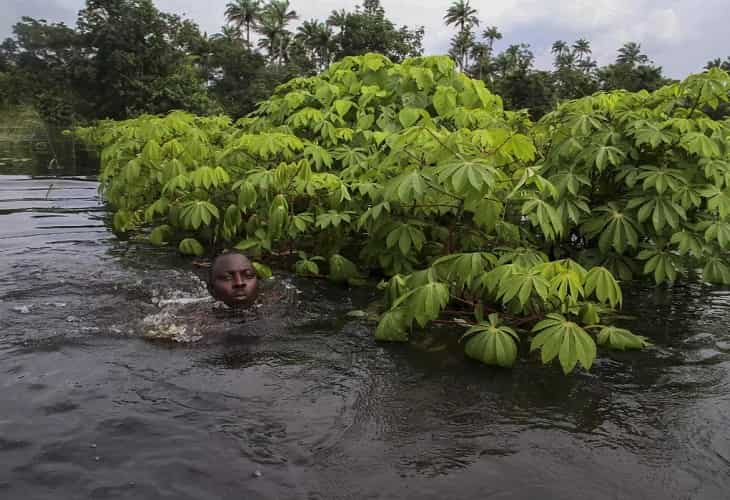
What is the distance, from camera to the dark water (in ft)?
7.59

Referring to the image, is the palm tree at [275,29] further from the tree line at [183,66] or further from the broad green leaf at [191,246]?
the broad green leaf at [191,246]

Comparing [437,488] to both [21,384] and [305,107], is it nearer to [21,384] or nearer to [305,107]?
[21,384]

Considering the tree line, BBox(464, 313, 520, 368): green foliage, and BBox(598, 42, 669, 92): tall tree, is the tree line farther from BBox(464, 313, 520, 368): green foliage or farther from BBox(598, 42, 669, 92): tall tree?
BBox(464, 313, 520, 368): green foliage

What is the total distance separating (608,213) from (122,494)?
3.88m

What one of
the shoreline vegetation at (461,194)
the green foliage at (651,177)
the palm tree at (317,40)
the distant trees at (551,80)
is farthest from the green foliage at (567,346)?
the palm tree at (317,40)

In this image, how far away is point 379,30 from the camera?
4188 cm

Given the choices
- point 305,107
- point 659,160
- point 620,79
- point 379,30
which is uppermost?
point 379,30

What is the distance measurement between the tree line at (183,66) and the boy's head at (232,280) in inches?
1142

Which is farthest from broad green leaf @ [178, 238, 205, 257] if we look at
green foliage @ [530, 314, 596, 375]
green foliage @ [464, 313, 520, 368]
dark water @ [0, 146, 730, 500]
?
green foliage @ [530, 314, 596, 375]

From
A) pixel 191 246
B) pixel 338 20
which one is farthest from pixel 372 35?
pixel 191 246

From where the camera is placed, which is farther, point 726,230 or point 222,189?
point 222,189

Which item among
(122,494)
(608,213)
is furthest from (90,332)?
(608,213)

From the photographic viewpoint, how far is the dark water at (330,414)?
2.31 metres

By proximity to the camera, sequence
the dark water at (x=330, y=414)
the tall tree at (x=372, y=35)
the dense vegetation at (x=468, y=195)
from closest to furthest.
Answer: the dark water at (x=330, y=414)
the dense vegetation at (x=468, y=195)
the tall tree at (x=372, y=35)
